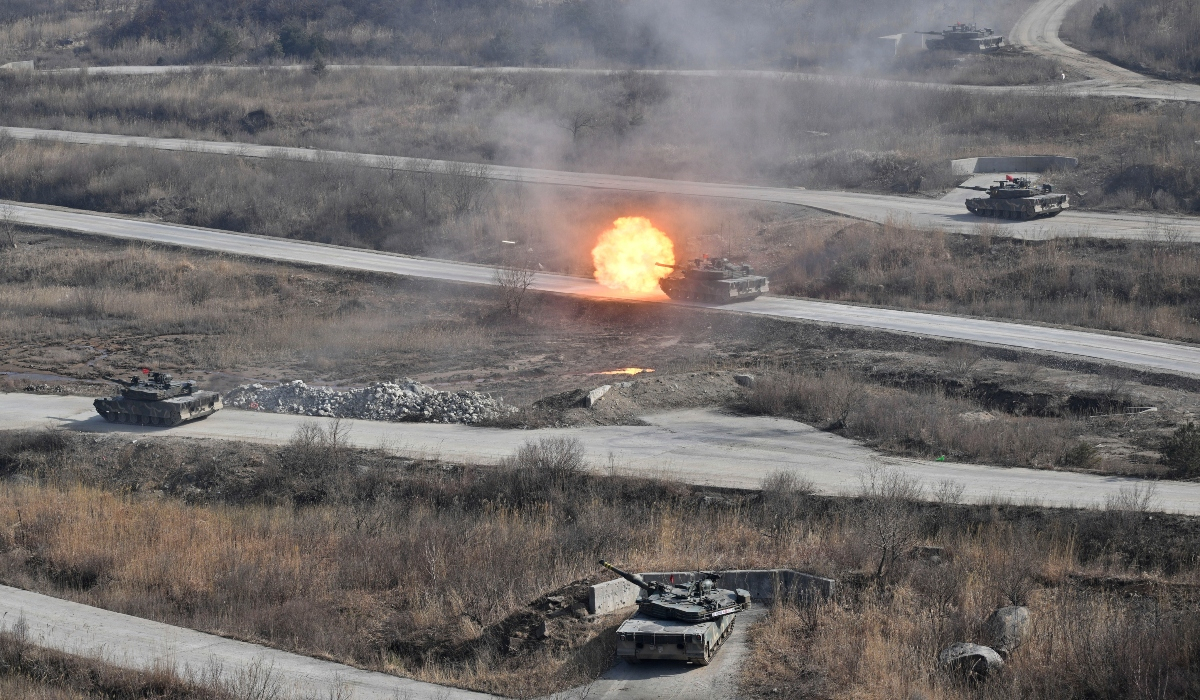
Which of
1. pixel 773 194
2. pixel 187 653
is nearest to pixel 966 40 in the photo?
pixel 773 194

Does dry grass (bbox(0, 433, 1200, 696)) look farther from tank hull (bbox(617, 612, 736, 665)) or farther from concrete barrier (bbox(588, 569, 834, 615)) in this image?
tank hull (bbox(617, 612, 736, 665))

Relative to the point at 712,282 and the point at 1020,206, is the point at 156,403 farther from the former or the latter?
the point at 1020,206

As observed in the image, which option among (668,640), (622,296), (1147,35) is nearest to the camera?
(668,640)

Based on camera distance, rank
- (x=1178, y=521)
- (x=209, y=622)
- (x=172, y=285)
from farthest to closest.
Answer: (x=172, y=285)
(x=1178, y=521)
(x=209, y=622)

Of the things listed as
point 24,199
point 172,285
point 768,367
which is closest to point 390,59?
point 24,199

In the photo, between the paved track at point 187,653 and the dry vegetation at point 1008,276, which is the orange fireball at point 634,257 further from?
the paved track at point 187,653

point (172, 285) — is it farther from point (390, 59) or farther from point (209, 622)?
point (390, 59)
